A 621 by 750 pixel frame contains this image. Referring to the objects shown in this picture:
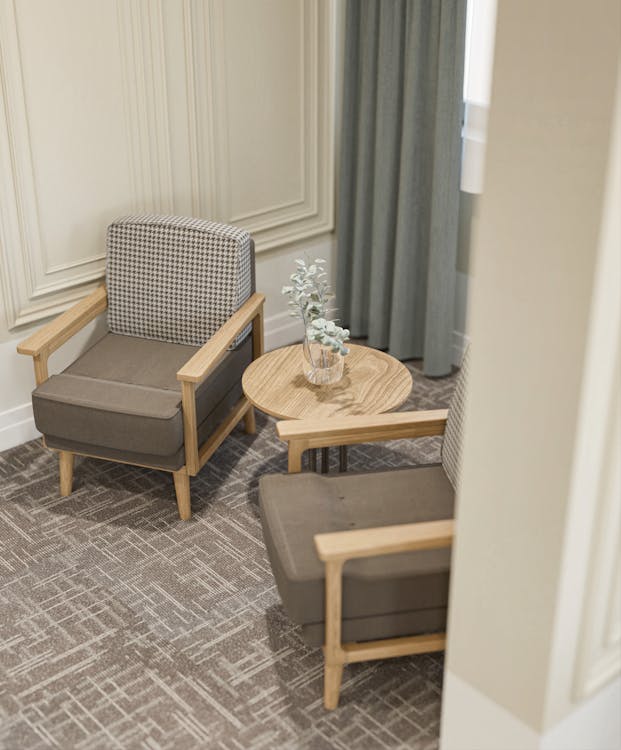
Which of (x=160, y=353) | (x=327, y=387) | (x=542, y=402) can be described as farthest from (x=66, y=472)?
(x=542, y=402)

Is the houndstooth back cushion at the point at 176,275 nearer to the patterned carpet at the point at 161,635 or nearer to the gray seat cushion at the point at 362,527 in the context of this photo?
the patterned carpet at the point at 161,635

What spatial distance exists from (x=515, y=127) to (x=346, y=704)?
5.61 feet

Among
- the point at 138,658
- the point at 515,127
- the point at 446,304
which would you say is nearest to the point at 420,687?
the point at 138,658

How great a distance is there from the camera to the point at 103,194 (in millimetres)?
4137

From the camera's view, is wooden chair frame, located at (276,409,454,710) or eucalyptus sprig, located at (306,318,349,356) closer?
wooden chair frame, located at (276,409,454,710)

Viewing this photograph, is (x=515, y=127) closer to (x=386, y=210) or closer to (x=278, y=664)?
(x=278, y=664)

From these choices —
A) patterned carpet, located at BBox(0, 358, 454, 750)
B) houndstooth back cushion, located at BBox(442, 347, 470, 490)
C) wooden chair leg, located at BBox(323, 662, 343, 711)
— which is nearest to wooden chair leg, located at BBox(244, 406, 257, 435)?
patterned carpet, located at BBox(0, 358, 454, 750)

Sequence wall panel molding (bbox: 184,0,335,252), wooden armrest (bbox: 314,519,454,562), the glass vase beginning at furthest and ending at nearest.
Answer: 1. wall panel molding (bbox: 184,0,335,252)
2. the glass vase
3. wooden armrest (bbox: 314,519,454,562)

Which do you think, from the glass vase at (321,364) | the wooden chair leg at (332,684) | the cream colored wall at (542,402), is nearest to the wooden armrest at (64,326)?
the glass vase at (321,364)

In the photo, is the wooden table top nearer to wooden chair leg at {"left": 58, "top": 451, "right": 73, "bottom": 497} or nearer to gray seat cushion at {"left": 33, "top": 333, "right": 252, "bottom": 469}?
gray seat cushion at {"left": 33, "top": 333, "right": 252, "bottom": 469}

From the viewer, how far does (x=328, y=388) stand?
143 inches

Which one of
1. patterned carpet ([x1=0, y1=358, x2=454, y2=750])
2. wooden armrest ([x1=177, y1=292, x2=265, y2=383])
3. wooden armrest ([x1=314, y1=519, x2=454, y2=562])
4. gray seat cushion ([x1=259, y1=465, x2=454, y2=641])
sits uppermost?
wooden armrest ([x1=177, y1=292, x2=265, y2=383])

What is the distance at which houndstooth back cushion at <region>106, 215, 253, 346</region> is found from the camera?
13.0ft

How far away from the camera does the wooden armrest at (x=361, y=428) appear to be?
3.18 meters
